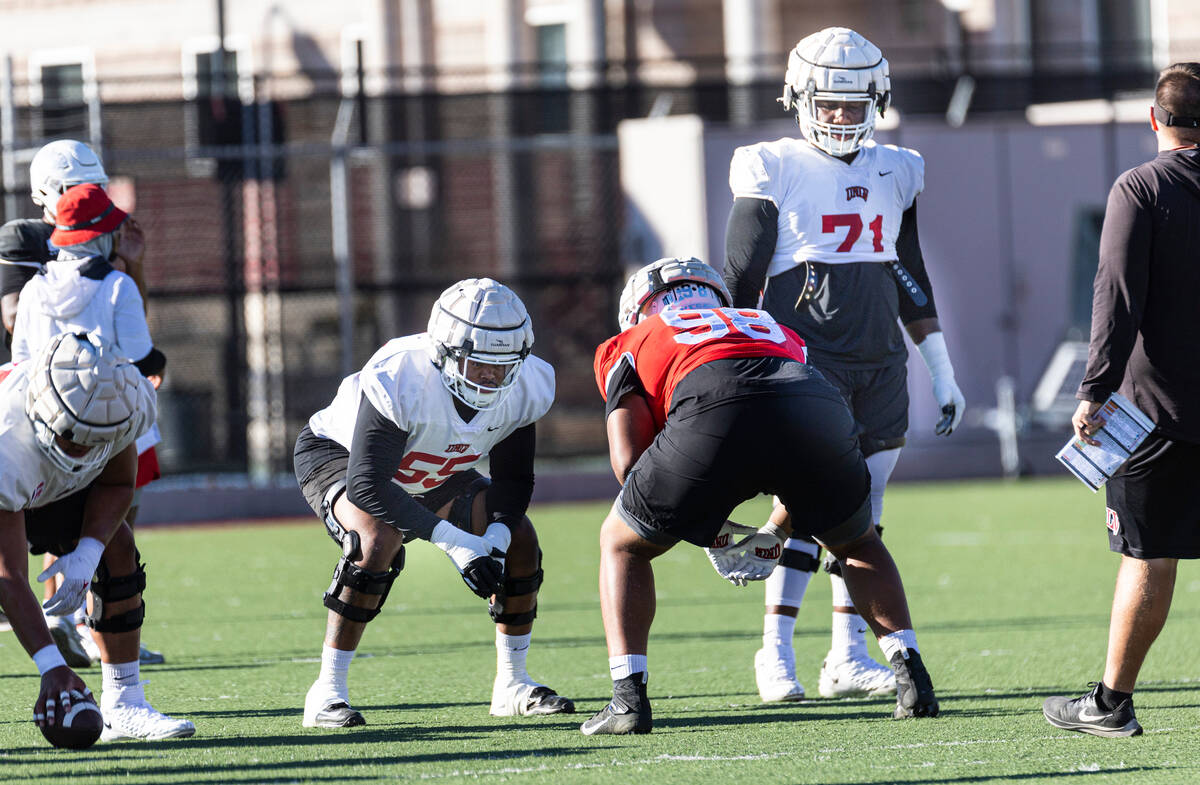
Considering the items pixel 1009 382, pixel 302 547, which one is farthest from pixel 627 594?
pixel 1009 382

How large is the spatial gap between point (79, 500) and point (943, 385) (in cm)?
298

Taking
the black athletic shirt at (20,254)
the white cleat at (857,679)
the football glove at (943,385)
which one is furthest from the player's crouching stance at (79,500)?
the football glove at (943,385)

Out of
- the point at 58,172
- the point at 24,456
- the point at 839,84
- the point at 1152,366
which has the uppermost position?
the point at 839,84

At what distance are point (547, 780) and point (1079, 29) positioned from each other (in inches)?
727

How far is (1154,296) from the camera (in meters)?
4.93

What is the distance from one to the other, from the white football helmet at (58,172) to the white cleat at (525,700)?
9.34ft

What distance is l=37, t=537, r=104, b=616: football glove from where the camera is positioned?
4793mm

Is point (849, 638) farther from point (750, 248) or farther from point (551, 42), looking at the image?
point (551, 42)

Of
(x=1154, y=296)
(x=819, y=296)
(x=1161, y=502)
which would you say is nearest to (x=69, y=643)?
(x=819, y=296)

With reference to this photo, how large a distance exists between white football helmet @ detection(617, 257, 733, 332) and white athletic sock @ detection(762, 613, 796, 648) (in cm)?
121

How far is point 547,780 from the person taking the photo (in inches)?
175

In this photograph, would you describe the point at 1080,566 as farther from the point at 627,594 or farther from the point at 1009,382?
the point at 1009,382

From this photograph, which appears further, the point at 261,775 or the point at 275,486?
the point at 275,486

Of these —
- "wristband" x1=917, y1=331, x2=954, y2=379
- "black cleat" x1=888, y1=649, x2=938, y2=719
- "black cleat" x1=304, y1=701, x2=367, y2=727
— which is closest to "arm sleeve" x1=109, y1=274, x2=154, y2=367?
"black cleat" x1=304, y1=701, x2=367, y2=727
